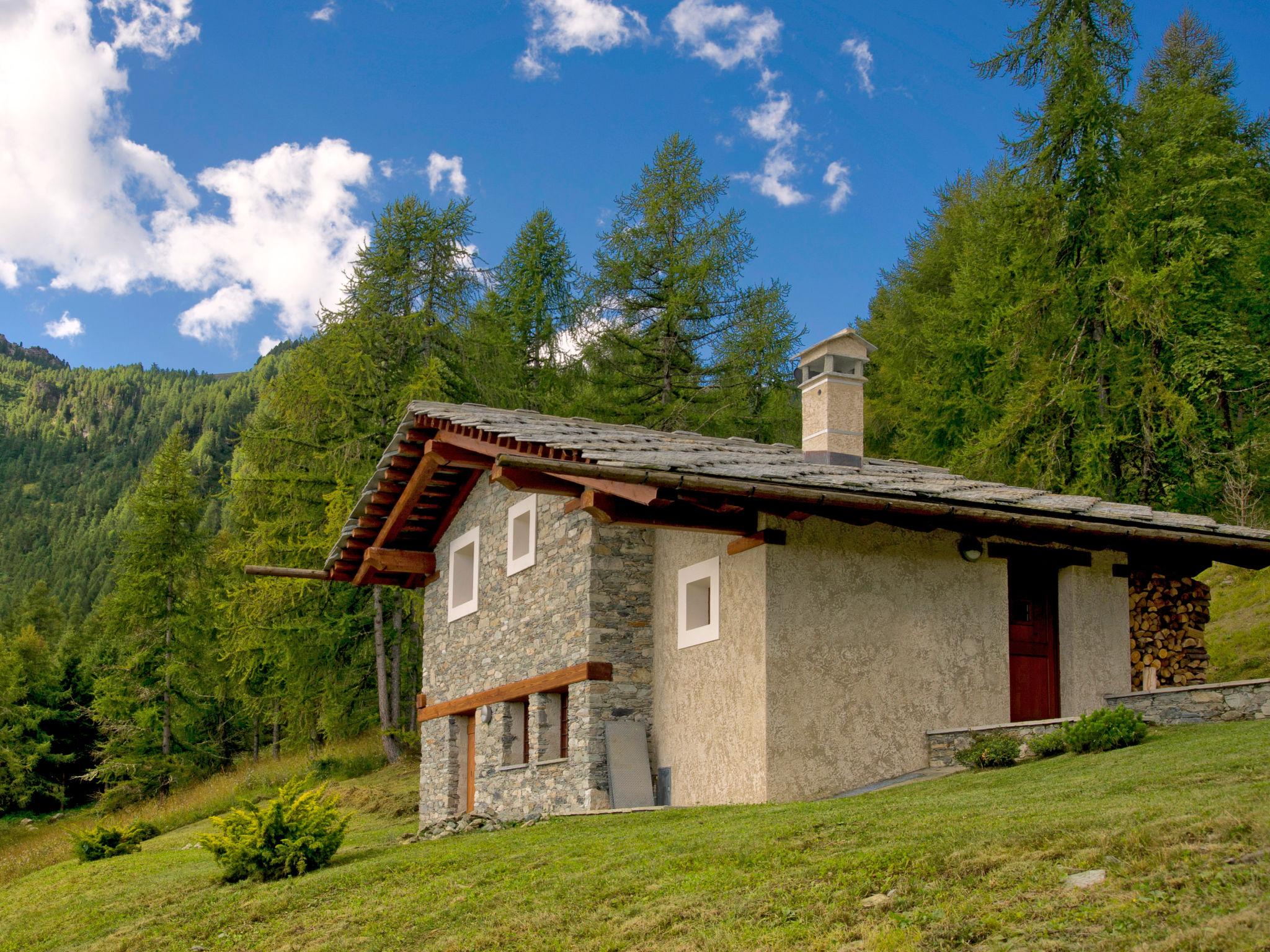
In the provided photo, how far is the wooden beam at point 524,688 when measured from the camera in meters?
12.7

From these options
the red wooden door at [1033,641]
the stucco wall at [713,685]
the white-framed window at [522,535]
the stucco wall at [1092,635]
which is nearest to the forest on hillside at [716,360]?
the stucco wall at [1092,635]

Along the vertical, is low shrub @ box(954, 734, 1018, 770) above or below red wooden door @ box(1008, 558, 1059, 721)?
below

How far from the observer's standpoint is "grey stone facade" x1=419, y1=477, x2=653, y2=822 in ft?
41.8

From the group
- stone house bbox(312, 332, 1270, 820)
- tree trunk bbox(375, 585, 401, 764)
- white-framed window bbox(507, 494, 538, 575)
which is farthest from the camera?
tree trunk bbox(375, 585, 401, 764)

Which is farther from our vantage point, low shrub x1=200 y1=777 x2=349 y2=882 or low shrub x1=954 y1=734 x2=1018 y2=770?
low shrub x1=200 y1=777 x2=349 y2=882

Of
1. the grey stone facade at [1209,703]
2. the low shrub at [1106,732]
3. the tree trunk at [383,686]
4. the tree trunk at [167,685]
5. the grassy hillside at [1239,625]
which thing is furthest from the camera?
the tree trunk at [167,685]

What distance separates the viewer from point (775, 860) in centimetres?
695

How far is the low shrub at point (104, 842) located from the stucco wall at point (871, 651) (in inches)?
476

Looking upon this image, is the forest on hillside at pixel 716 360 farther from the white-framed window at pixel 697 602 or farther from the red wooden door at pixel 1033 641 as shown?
the white-framed window at pixel 697 602

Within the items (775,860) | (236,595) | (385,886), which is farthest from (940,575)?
(236,595)

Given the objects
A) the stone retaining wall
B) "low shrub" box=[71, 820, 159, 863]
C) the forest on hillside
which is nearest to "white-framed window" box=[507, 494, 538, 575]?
the stone retaining wall

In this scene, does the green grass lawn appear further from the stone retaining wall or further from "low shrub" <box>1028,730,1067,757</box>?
the stone retaining wall

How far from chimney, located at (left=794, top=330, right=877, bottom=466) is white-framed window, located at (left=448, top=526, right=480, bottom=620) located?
5.49 metres

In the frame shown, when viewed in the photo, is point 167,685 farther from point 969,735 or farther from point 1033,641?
point 969,735
